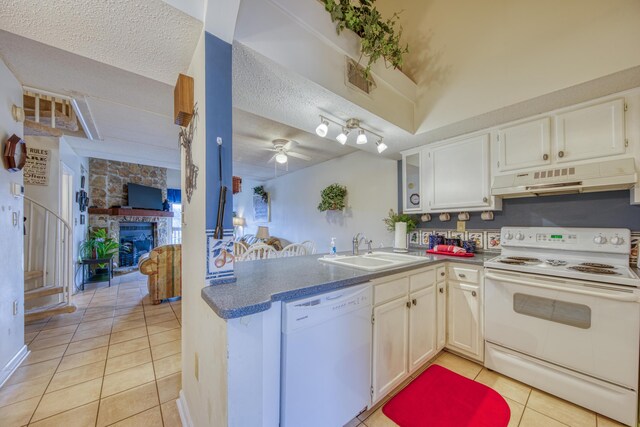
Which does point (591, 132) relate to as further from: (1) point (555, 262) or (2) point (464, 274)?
(2) point (464, 274)

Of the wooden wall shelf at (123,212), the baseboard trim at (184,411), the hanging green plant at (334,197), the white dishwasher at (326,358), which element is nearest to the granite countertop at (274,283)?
the white dishwasher at (326,358)

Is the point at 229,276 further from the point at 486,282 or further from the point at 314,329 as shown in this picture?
the point at 486,282

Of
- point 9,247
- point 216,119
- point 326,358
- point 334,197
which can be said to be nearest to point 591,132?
point 326,358

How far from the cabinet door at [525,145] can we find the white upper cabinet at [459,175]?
13cm

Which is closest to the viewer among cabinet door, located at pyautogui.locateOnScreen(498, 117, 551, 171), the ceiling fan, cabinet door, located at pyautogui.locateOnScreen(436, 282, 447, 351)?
cabinet door, located at pyautogui.locateOnScreen(498, 117, 551, 171)

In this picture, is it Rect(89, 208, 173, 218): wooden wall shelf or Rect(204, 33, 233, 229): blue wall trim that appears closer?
Rect(204, 33, 233, 229): blue wall trim

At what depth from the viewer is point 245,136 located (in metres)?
3.32

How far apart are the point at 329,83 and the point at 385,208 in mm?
2164

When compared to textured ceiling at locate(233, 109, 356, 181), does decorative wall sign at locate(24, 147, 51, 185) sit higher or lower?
lower

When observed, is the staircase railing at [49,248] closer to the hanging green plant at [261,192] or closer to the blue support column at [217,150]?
the blue support column at [217,150]

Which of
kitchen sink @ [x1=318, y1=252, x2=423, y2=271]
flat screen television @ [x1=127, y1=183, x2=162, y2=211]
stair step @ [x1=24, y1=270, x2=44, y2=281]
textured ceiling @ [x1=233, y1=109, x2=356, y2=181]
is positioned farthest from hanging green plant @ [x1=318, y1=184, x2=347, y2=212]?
flat screen television @ [x1=127, y1=183, x2=162, y2=211]

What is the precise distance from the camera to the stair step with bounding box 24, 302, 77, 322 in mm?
2748

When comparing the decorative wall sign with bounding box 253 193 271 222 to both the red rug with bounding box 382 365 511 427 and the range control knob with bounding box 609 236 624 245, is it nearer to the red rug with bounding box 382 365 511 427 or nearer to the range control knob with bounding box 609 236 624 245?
the red rug with bounding box 382 365 511 427

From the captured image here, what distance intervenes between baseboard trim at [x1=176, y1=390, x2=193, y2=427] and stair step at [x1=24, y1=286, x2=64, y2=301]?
262cm
